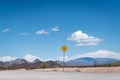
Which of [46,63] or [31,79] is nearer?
[31,79]

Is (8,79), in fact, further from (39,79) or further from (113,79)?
(113,79)

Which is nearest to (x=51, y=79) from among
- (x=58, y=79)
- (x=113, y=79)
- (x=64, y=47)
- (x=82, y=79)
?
(x=58, y=79)

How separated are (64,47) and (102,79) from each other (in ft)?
51.1

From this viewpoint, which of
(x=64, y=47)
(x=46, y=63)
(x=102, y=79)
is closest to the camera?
(x=102, y=79)

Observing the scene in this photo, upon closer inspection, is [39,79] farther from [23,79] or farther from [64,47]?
[64,47]

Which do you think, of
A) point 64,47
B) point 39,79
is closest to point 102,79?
point 39,79

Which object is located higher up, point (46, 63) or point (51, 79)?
point (46, 63)

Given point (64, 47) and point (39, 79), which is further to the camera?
point (64, 47)

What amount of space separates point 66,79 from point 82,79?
0.87 m

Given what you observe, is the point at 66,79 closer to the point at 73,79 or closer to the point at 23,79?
the point at 73,79

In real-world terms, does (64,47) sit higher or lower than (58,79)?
higher

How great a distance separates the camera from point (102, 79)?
19.3 m

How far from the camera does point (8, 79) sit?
65.9 ft

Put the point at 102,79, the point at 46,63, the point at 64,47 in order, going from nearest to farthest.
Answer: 1. the point at 102,79
2. the point at 64,47
3. the point at 46,63
